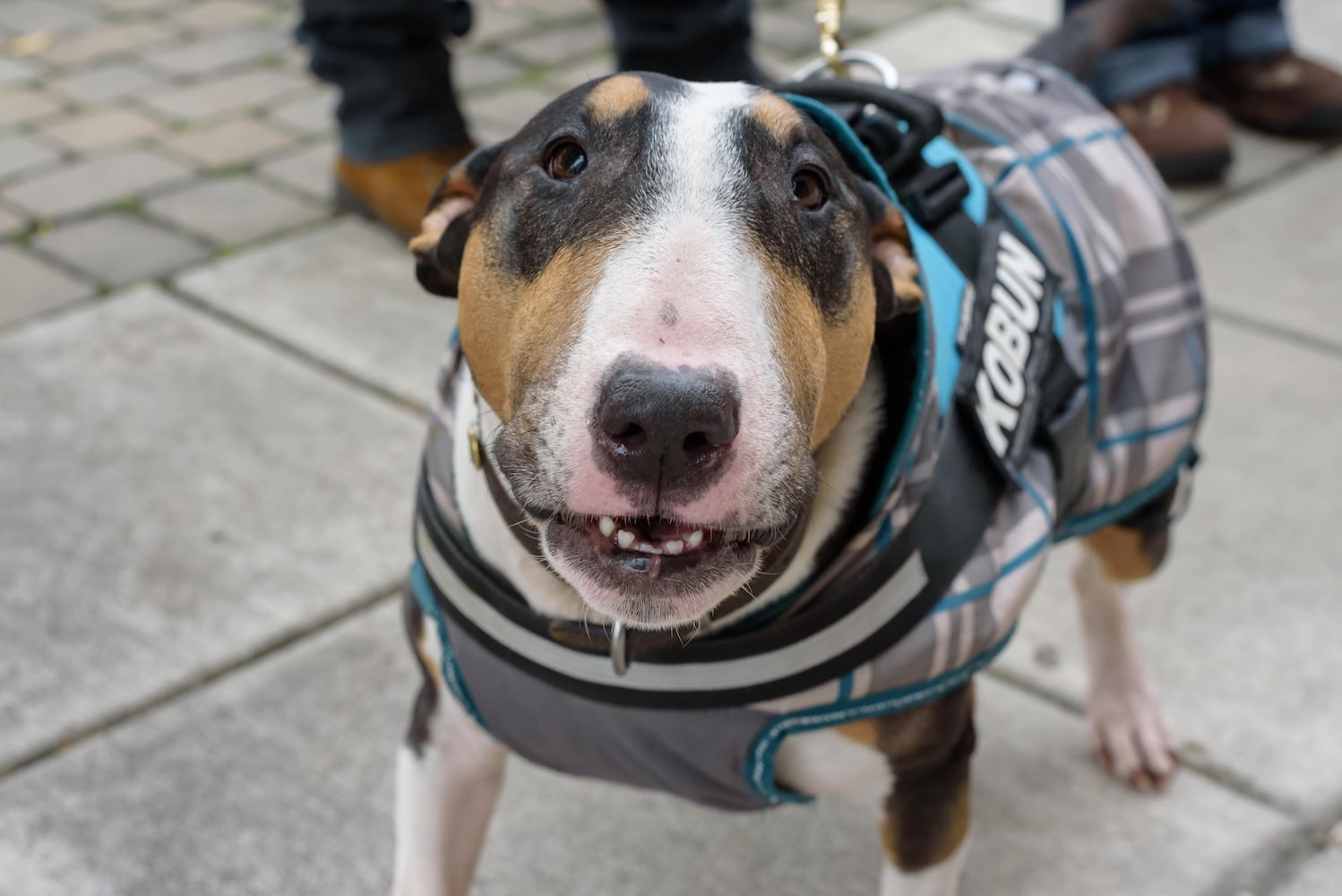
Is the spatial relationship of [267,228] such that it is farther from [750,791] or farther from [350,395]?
[750,791]

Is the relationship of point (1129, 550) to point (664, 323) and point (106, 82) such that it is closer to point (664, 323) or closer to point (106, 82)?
point (664, 323)

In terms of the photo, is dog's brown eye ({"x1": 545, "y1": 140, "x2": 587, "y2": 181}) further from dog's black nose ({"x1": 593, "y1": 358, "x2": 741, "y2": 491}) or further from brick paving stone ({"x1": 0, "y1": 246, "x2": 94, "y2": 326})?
brick paving stone ({"x1": 0, "y1": 246, "x2": 94, "y2": 326})

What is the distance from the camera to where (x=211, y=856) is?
2.47 m

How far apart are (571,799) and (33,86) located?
3854 millimetres

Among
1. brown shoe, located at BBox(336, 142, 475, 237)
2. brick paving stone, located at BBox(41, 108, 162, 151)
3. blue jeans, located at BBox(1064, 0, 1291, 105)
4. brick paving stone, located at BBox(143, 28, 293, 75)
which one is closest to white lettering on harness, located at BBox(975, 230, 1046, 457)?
brown shoe, located at BBox(336, 142, 475, 237)

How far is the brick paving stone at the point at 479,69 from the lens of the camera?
17.8 ft

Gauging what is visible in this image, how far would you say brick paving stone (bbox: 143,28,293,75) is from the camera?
5.58 metres

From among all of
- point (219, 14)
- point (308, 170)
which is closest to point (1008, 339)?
point (308, 170)

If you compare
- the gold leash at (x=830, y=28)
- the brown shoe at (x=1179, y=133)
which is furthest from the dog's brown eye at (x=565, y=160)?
the brown shoe at (x=1179, y=133)

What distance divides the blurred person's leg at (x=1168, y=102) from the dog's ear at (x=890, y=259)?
10.1ft

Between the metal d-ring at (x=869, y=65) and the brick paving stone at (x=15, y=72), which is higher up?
the metal d-ring at (x=869, y=65)

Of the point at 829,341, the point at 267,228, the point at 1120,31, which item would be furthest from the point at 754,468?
the point at 267,228

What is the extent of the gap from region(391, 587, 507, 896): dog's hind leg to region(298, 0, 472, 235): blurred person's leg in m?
2.35

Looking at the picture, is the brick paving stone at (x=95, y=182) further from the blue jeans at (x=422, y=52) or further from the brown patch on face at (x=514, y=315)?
the brown patch on face at (x=514, y=315)
